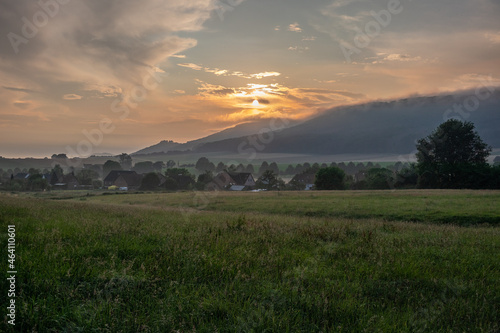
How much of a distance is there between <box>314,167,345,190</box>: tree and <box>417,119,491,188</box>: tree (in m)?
18.2

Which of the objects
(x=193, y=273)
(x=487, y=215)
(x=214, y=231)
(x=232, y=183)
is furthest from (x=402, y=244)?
(x=232, y=183)

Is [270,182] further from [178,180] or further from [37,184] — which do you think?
[37,184]

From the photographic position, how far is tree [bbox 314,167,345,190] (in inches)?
3127

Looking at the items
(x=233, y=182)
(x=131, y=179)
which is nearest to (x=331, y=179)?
(x=233, y=182)

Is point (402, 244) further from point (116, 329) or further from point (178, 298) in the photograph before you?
point (116, 329)

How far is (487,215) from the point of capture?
21750 mm

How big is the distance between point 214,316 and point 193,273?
147cm

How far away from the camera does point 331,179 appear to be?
79625mm

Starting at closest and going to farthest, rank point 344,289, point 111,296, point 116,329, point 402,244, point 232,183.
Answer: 1. point 116,329
2. point 111,296
3. point 344,289
4. point 402,244
5. point 232,183

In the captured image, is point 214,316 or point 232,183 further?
point 232,183

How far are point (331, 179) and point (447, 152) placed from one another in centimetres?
2683

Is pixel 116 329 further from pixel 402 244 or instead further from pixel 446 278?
pixel 402 244

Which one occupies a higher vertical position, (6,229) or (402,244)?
(6,229)

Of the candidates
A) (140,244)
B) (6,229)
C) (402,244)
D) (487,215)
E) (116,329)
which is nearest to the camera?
(116,329)
